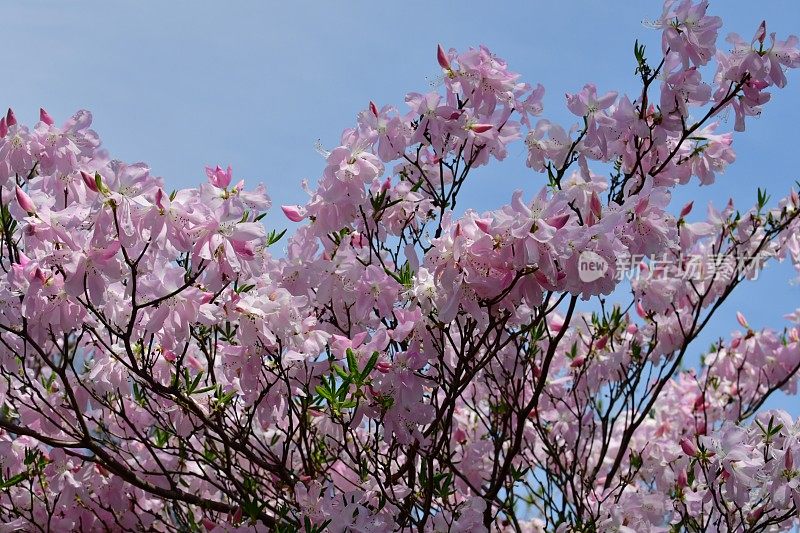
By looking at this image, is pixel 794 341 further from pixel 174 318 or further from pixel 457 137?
pixel 174 318

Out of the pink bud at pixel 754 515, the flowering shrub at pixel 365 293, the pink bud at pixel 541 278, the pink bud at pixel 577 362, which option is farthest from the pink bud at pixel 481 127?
the pink bud at pixel 754 515

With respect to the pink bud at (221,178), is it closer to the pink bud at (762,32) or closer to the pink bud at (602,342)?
the pink bud at (762,32)

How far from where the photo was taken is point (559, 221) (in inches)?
98.0

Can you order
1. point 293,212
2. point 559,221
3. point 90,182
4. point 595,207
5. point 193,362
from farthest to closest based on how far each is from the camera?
point 193,362
point 293,212
point 595,207
point 90,182
point 559,221

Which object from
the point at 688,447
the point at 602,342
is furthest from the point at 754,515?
the point at 602,342

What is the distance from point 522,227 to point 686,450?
4.57 ft

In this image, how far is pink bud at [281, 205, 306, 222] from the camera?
3254mm

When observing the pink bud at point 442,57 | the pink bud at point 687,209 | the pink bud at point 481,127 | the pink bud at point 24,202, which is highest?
the pink bud at point 687,209

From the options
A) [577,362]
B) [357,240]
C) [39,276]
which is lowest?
[39,276]

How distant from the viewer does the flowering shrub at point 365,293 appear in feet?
8.90

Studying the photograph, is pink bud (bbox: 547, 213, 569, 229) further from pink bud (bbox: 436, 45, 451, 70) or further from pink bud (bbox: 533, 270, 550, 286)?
pink bud (bbox: 436, 45, 451, 70)

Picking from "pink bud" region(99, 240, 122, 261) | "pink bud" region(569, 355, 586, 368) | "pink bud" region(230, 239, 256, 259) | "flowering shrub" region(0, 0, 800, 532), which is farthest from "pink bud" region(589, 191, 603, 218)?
"pink bud" region(569, 355, 586, 368)

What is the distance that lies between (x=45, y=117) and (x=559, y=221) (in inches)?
79.5

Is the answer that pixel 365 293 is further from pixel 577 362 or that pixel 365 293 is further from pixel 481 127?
pixel 577 362
